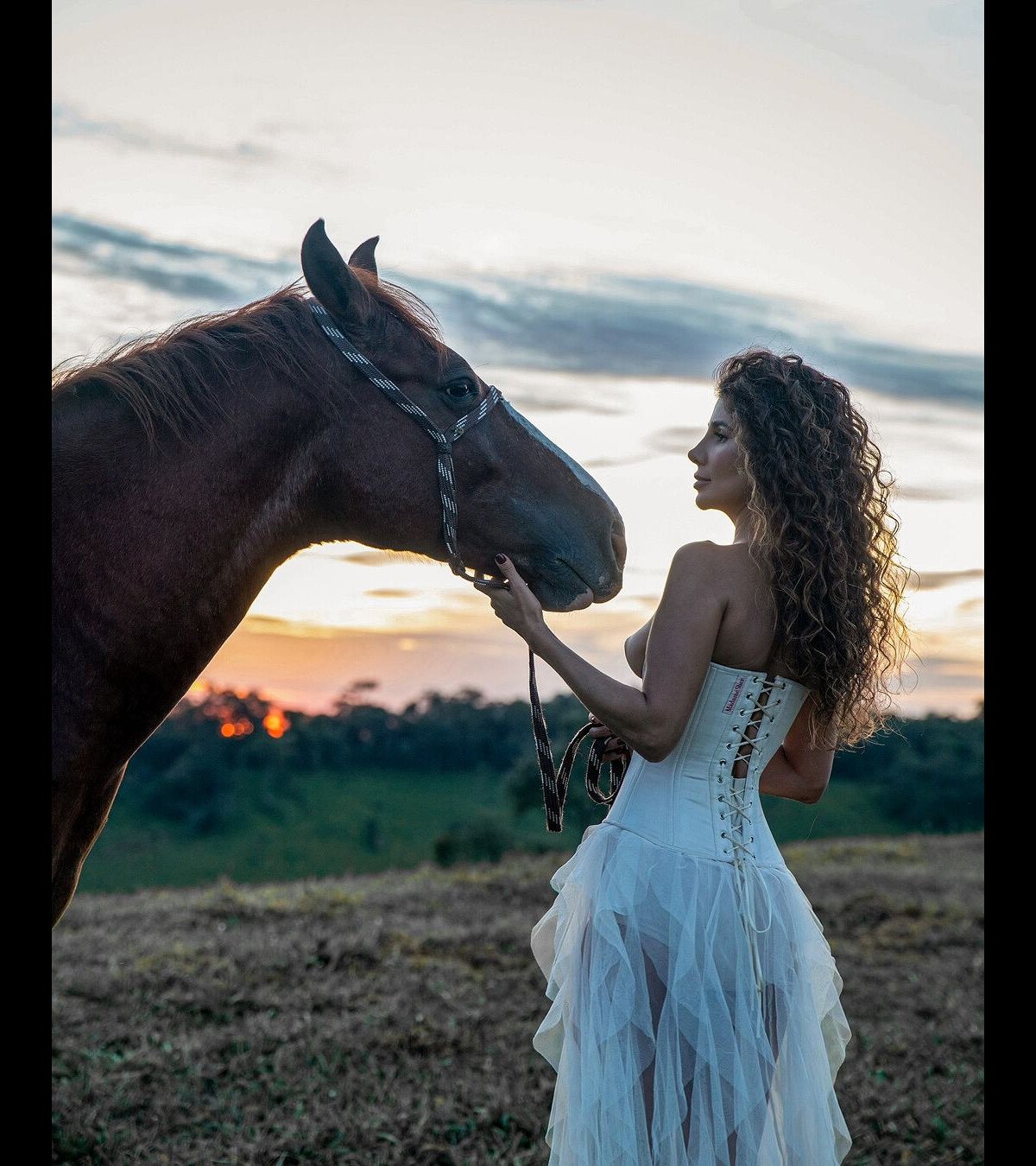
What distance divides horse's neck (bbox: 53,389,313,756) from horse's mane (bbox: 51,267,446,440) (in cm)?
5

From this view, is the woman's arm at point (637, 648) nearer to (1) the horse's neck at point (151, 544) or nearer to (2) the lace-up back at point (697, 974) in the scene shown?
(2) the lace-up back at point (697, 974)

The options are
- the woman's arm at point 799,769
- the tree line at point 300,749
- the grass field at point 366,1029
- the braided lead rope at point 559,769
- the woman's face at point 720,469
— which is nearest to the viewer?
the woman's face at point 720,469

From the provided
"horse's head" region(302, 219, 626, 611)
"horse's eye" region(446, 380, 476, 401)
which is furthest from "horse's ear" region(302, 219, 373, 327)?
"horse's eye" region(446, 380, 476, 401)

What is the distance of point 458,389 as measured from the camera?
Answer: 227cm

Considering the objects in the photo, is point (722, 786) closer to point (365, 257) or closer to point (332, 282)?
point (332, 282)

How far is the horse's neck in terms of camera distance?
1.92 metres

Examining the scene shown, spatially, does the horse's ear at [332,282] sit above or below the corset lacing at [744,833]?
above

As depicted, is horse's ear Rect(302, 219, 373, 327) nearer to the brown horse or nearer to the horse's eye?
the brown horse

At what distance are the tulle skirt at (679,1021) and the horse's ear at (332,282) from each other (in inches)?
50.5

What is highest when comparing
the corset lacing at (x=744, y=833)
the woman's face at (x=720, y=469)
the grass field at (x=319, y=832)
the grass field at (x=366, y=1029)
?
the woman's face at (x=720, y=469)

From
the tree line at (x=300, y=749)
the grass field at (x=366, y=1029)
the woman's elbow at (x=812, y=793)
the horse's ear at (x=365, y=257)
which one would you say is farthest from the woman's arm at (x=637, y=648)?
the tree line at (x=300, y=749)

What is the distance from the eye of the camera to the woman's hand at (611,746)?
232 centimetres

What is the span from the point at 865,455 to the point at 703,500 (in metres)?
0.37
